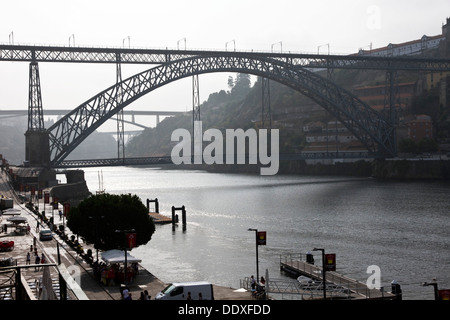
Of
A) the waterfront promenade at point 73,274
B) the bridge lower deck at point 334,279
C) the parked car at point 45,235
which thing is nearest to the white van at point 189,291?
the waterfront promenade at point 73,274

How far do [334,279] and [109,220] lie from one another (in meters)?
14.2

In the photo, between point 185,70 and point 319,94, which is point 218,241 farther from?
point 319,94

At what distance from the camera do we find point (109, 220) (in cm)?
3675

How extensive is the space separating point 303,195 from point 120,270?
51.7 m

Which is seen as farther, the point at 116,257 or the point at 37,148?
the point at 37,148

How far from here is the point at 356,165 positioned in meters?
117

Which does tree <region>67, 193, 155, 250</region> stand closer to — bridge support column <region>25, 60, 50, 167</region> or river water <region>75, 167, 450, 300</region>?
river water <region>75, 167, 450, 300</region>

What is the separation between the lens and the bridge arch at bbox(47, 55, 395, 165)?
84250 millimetres

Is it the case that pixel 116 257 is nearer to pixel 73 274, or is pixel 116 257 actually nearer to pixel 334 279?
pixel 73 274

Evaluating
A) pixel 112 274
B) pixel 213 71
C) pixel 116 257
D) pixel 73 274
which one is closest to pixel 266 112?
pixel 213 71

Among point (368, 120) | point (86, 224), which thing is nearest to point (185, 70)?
point (368, 120)

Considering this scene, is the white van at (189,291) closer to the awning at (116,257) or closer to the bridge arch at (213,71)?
the awning at (116,257)

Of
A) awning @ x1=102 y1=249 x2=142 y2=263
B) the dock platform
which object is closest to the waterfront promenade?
awning @ x1=102 y1=249 x2=142 y2=263

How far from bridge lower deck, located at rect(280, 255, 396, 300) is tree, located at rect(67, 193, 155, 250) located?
8.90 m
